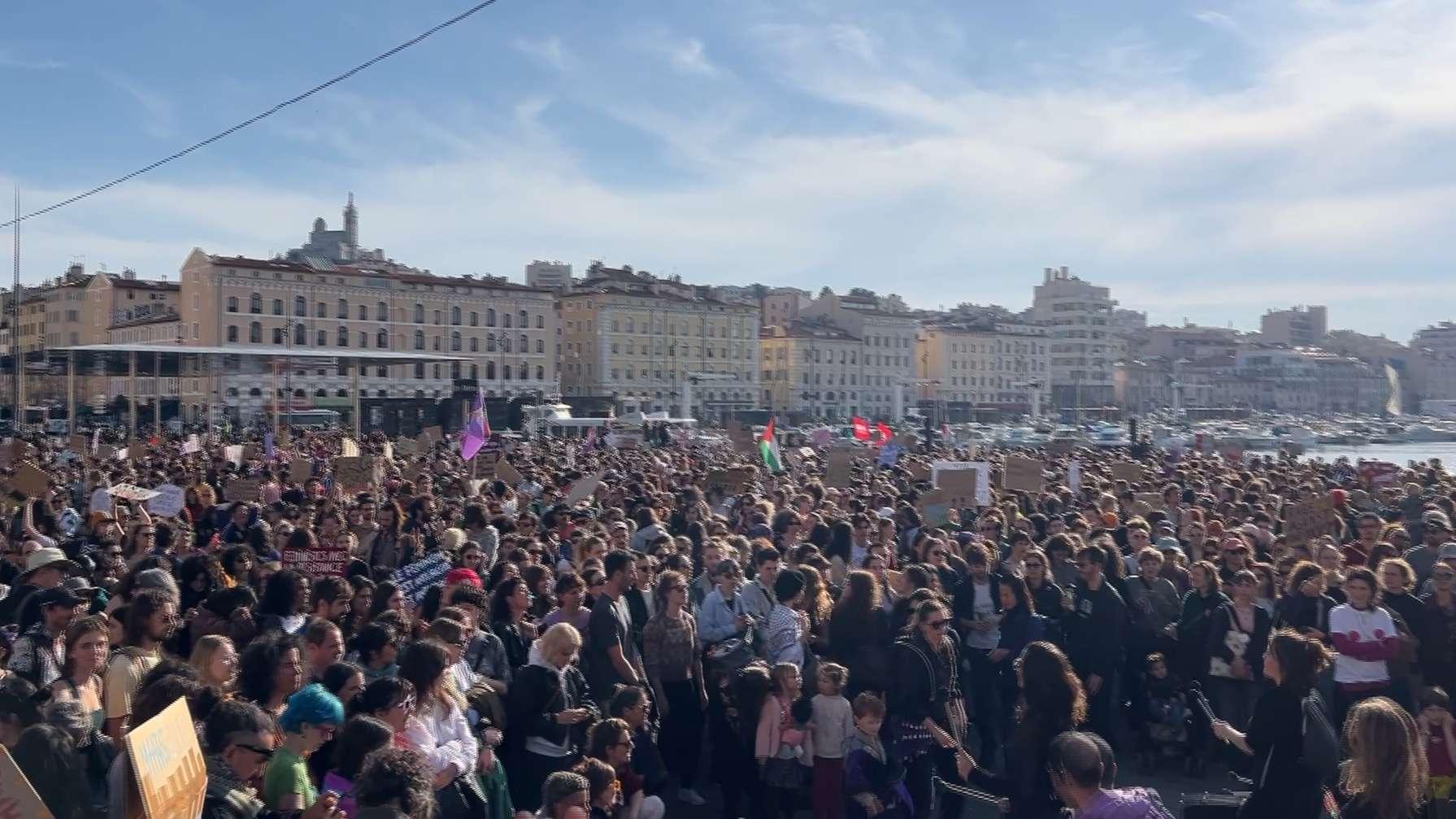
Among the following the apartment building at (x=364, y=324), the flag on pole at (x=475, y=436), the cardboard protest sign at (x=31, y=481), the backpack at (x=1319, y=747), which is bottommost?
the backpack at (x=1319, y=747)

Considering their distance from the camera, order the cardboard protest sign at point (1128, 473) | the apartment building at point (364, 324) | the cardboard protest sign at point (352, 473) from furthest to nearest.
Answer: the apartment building at point (364, 324) → the cardboard protest sign at point (1128, 473) → the cardboard protest sign at point (352, 473)

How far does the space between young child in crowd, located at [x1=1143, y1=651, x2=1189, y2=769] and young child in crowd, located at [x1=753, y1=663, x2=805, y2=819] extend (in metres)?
3.07

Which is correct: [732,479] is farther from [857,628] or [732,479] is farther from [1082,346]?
[1082,346]

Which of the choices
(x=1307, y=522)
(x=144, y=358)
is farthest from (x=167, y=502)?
(x=144, y=358)

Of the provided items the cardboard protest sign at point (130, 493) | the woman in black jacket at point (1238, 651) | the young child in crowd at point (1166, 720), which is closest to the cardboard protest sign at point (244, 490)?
the cardboard protest sign at point (130, 493)

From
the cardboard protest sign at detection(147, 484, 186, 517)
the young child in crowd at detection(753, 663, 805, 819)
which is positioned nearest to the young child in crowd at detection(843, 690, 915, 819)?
the young child in crowd at detection(753, 663, 805, 819)

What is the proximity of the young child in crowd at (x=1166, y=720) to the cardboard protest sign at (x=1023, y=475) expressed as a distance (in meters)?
7.25

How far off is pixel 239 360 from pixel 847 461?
49.6 m

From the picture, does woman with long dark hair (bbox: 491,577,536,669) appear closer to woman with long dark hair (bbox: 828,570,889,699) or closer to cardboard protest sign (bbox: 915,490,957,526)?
woman with long dark hair (bbox: 828,570,889,699)

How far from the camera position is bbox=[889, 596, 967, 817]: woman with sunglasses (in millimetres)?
6188

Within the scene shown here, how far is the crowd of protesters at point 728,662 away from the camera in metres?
4.36

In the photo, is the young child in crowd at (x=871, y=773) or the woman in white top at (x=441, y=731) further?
the young child in crowd at (x=871, y=773)

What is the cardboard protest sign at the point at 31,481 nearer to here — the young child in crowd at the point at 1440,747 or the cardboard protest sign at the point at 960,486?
the cardboard protest sign at the point at 960,486

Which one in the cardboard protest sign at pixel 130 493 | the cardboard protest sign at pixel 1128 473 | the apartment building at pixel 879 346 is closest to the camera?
the cardboard protest sign at pixel 130 493
